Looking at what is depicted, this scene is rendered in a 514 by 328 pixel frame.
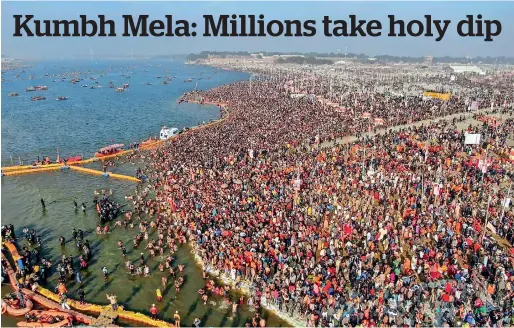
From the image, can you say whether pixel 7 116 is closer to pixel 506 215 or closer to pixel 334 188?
pixel 334 188

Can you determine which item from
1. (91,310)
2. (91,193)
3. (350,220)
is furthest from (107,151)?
(350,220)

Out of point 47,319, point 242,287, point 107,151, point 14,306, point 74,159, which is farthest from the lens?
point 107,151

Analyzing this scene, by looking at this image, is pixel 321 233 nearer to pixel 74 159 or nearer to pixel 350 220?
pixel 350 220

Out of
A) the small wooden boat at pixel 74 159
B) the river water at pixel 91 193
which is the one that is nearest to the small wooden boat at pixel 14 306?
the river water at pixel 91 193

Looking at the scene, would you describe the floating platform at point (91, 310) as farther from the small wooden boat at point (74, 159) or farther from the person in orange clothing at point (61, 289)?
the small wooden boat at point (74, 159)

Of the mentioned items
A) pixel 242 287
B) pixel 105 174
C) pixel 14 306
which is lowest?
pixel 14 306

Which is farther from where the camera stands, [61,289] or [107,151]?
[107,151]

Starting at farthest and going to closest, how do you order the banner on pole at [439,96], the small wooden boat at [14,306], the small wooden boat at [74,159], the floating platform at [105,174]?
the banner on pole at [439,96] < the small wooden boat at [74,159] < the floating platform at [105,174] < the small wooden boat at [14,306]

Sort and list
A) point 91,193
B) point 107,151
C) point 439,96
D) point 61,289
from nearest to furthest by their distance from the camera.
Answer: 1. point 61,289
2. point 91,193
3. point 107,151
4. point 439,96
